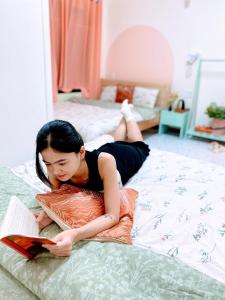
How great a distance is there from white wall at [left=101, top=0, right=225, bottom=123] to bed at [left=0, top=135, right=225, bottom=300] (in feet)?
9.35

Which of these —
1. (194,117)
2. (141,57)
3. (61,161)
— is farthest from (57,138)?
(141,57)

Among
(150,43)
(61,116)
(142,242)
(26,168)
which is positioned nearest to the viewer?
(142,242)

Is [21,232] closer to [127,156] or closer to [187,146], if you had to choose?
[127,156]

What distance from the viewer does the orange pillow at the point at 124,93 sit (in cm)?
411

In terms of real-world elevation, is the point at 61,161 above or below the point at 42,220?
above

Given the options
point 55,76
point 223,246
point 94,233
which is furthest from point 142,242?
point 55,76

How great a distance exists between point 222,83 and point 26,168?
10.3ft

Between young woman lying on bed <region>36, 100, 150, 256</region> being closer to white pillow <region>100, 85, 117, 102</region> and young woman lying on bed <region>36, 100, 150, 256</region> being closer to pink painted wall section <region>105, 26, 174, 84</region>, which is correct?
white pillow <region>100, 85, 117, 102</region>

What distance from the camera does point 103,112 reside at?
3.43m

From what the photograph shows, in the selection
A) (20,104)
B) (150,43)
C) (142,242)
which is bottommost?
(142,242)

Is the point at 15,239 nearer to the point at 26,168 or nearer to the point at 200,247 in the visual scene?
the point at 200,247

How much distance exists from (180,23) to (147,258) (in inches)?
152

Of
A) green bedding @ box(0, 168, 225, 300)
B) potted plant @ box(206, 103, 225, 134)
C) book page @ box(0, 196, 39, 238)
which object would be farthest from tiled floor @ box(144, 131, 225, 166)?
book page @ box(0, 196, 39, 238)

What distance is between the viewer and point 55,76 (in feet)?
12.2
